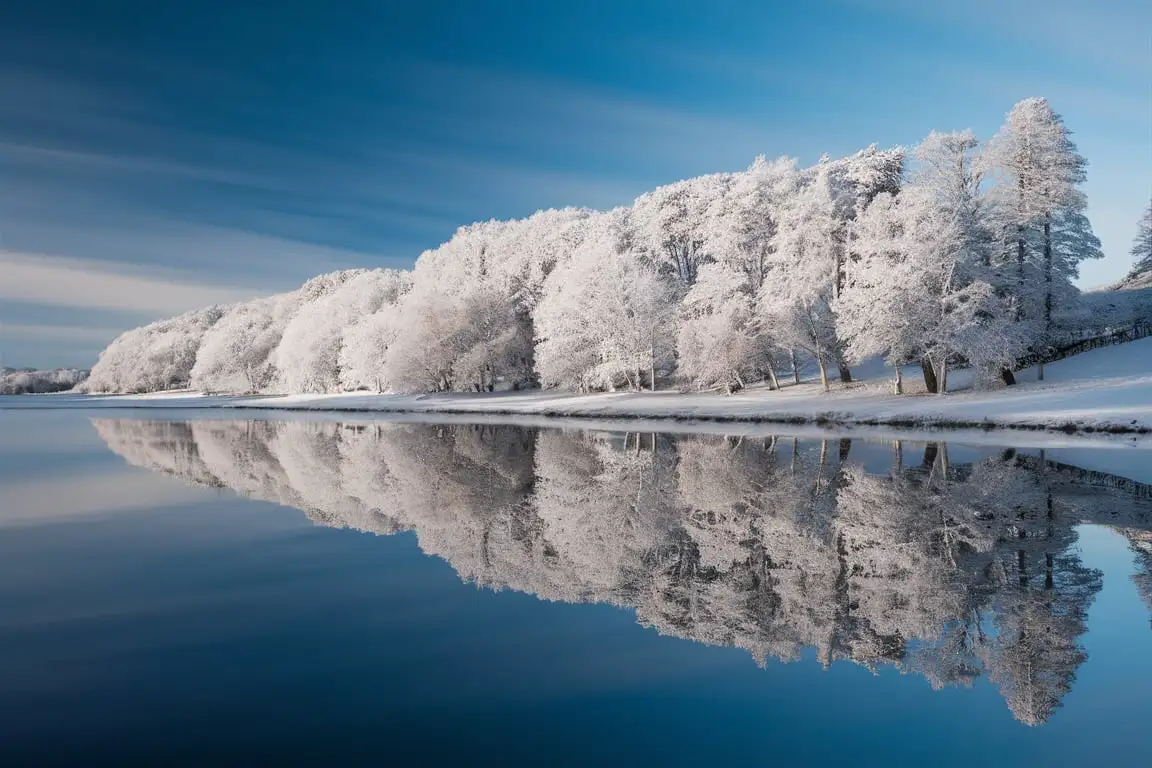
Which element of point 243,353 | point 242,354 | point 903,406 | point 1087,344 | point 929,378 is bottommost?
point 903,406

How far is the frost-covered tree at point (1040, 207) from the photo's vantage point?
137 ft

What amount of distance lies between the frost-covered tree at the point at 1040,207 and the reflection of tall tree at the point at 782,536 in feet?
73.5

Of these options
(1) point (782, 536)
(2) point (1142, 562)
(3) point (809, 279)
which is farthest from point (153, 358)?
(2) point (1142, 562)

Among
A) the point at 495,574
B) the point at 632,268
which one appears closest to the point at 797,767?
the point at 495,574

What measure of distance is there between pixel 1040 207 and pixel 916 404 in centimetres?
1536

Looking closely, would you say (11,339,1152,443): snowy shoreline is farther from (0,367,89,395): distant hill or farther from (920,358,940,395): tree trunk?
(0,367,89,395): distant hill

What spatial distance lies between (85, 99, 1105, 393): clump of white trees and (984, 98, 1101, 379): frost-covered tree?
11cm

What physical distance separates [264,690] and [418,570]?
4.28 meters

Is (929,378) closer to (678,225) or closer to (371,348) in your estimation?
(678,225)

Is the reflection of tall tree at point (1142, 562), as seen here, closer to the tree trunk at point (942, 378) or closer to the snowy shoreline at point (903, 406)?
the snowy shoreline at point (903, 406)

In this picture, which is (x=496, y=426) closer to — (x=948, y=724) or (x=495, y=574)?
(x=495, y=574)

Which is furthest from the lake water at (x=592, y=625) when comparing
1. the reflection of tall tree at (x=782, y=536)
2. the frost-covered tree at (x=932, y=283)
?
the frost-covered tree at (x=932, y=283)

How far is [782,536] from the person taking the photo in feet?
39.8

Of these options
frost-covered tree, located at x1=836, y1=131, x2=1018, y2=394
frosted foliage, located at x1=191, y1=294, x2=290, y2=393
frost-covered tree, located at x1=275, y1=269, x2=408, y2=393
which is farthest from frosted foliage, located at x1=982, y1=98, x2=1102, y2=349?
frosted foliage, located at x1=191, y1=294, x2=290, y2=393
